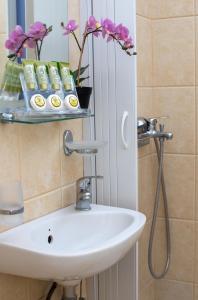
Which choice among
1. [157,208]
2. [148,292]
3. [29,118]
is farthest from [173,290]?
[29,118]

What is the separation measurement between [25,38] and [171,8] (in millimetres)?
931

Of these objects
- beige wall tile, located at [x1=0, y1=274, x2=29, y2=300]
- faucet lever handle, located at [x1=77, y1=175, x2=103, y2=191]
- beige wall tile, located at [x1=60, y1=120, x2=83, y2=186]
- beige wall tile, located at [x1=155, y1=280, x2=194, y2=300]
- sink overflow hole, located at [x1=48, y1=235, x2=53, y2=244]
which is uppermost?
beige wall tile, located at [x1=60, y1=120, x2=83, y2=186]

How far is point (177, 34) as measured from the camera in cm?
205

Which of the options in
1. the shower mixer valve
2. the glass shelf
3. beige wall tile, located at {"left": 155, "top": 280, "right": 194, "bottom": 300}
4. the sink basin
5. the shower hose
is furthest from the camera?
beige wall tile, located at {"left": 155, "top": 280, "right": 194, "bottom": 300}

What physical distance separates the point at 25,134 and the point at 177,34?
1004 millimetres

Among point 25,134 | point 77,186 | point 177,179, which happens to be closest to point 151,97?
point 177,179

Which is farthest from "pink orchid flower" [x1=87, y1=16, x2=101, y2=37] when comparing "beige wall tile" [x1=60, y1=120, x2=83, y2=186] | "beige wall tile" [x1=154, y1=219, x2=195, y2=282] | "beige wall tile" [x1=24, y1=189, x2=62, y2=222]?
"beige wall tile" [x1=154, y1=219, x2=195, y2=282]

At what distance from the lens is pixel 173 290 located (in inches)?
87.4

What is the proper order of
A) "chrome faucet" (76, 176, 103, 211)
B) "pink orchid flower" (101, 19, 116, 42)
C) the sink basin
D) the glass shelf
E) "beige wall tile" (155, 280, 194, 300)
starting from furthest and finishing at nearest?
"beige wall tile" (155, 280, 194, 300), "chrome faucet" (76, 176, 103, 211), "pink orchid flower" (101, 19, 116, 42), the glass shelf, the sink basin

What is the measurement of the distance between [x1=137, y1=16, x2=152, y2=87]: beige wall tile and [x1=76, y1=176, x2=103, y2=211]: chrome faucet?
1.94 ft

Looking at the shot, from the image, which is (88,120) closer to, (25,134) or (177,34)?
(25,134)

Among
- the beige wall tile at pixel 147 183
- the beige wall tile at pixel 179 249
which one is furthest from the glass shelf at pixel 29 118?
the beige wall tile at pixel 179 249

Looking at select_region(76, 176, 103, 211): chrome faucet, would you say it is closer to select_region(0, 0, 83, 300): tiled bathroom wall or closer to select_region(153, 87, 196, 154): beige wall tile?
select_region(0, 0, 83, 300): tiled bathroom wall

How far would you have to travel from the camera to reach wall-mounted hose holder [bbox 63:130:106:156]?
1.60 meters
